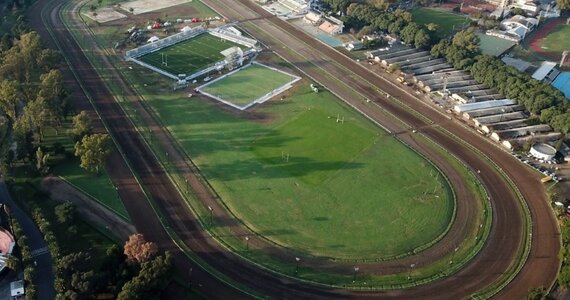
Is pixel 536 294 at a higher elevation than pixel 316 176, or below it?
higher

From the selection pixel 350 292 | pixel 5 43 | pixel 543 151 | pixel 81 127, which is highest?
pixel 5 43

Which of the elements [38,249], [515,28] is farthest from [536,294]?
[515,28]

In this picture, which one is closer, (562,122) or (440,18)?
(562,122)

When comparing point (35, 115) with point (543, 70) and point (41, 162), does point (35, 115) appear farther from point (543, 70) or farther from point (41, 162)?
point (543, 70)

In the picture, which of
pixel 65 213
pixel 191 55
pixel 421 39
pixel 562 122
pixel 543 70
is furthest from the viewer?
pixel 421 39

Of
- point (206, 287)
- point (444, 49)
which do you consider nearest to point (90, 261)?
point (206, 287)

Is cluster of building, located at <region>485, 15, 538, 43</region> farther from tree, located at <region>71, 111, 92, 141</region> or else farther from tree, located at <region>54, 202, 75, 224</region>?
tree, located at <region>54, 202, 75, 224</region>

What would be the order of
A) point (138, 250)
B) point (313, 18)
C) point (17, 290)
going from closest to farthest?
point (138, 250), point (17, 290), point (313, 18)

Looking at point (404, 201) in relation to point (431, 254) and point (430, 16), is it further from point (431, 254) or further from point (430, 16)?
point (430, 16)
